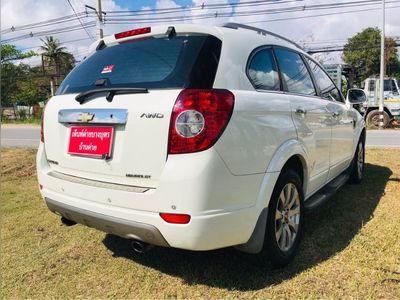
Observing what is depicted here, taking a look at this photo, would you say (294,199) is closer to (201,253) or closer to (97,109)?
(201,253)

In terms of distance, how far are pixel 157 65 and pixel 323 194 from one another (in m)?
2.23

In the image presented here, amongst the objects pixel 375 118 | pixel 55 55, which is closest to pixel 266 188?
pixel 375 118

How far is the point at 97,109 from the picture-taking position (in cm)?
267

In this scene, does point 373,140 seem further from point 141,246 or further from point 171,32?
point 141,246

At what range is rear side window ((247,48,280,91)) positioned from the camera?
2.83 metres

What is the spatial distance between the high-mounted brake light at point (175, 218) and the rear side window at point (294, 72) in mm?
1547

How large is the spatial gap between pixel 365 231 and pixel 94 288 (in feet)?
8.27

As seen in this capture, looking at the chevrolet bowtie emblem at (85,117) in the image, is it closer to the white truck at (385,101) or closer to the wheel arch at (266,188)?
the wheel arch at (266,188)

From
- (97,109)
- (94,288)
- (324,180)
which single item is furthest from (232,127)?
(324,180)

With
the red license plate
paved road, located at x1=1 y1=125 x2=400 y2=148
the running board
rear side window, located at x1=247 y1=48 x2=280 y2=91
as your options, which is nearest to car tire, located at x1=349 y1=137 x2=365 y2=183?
the running board

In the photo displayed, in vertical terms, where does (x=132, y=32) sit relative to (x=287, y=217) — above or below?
above

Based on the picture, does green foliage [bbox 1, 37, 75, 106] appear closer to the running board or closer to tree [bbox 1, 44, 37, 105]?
tree [bbox 1, 44, 37, 105]

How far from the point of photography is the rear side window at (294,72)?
3.35 meters

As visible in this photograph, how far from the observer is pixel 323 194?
12.9ft
